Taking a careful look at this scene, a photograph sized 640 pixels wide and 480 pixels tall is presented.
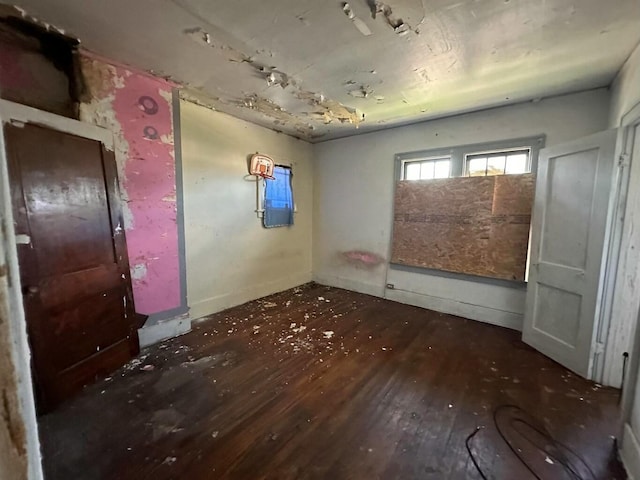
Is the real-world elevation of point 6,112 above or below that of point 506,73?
below

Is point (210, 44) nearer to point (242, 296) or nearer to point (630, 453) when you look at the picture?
point (242, 296)

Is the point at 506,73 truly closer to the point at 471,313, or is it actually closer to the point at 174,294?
the point at 471,313

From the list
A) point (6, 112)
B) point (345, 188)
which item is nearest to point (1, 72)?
point (6, 112)

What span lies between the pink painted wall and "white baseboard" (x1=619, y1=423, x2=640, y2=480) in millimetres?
3481

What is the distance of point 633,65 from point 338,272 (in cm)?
383

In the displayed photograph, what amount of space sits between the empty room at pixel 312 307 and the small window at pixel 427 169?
0.15 m

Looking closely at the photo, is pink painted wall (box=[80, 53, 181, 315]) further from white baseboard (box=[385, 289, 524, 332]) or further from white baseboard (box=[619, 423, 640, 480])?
white baseboard (box=[619, 423, 640, 480])

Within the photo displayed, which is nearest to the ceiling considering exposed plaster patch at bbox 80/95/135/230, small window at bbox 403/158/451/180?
A: exposed plaster patch at bbox 80/95/135/230

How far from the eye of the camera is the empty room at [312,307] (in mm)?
1612

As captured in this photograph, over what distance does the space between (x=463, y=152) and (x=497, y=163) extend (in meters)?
0.40

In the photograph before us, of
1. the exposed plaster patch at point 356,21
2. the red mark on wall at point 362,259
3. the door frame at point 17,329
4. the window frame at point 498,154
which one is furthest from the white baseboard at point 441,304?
the door frame at point 17,329

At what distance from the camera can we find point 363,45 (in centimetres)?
205

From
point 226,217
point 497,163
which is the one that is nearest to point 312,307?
point 226,217

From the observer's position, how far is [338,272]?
4805 mm
